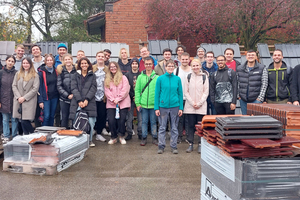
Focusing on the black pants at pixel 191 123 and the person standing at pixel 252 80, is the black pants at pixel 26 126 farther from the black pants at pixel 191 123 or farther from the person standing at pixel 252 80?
the person standing at pixel 252 80

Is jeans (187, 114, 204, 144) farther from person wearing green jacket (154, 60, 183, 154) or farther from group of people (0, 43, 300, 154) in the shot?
person wearing green jacket (154, 60, 183, 154)

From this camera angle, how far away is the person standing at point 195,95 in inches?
249

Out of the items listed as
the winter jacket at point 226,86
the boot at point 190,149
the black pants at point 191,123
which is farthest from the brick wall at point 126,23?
the boot at point 190,149

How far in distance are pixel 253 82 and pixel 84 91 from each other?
12.0 ft

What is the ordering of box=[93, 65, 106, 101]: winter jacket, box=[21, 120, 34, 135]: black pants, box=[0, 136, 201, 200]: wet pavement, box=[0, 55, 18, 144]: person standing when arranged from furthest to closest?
box=[93, 65, 106, 101]: winter jacket → box=[0, 55, 18, 144]: person standing → box=[21, 120, 34, 135]: black pants → box=[0, 136, 201, 200]: wet pavement

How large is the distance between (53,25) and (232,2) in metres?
18.1

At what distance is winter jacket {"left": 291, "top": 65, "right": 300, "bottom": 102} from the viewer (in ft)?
19.5

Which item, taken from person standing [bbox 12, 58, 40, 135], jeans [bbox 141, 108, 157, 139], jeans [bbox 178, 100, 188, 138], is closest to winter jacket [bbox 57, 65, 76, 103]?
person standing [bbox 12, 58, 40, 135]

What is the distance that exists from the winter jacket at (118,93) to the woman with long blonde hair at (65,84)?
854 mm

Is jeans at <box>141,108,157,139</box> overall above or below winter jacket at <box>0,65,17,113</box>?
below

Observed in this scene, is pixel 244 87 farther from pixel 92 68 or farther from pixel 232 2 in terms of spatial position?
pixel 232 2

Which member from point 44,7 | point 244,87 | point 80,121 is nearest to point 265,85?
point 244,87

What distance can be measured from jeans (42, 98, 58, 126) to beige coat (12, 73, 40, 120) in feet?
1.13

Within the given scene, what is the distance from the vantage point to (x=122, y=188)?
14.7 feet
